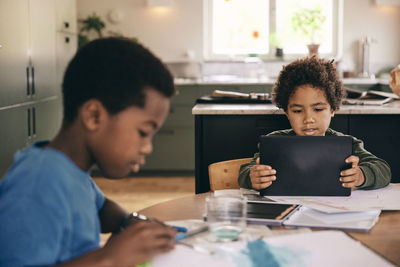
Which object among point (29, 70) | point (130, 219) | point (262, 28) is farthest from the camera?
point (262, 28)

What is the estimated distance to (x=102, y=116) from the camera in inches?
33.3

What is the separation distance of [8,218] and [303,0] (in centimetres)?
549

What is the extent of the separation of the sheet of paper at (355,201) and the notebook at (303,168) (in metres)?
0.03

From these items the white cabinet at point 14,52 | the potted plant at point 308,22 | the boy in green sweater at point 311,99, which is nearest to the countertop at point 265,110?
the boy in green sweater at point 311,99

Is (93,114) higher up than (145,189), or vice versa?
(93,114)

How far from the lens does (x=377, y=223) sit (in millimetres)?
1163

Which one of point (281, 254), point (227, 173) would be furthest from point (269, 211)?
point (227, 173)

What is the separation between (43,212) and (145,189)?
12.6 feet

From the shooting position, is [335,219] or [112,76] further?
[335,219]

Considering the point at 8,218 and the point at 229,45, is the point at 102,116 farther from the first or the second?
the point at 229,45

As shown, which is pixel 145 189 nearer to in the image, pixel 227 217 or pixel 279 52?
pixel 279 52

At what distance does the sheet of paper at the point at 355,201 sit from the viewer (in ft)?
4.12

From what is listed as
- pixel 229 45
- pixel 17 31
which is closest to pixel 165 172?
pixel 229 45

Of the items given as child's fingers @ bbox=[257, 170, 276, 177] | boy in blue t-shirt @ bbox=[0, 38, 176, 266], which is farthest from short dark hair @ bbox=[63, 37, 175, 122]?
child's fingers @ bbox=[257, 170, 276, 177]
